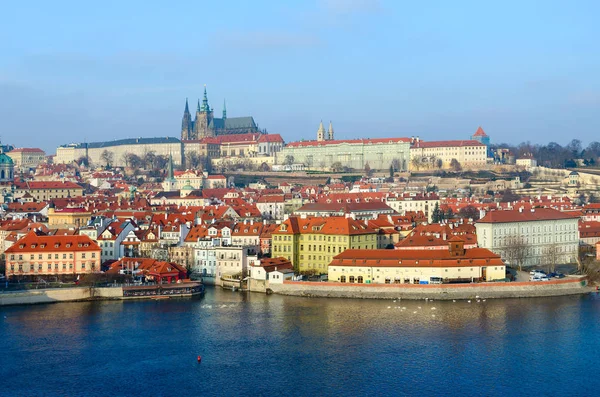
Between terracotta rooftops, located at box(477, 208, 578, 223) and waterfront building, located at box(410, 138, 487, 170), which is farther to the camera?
waterfront building, located at box(410, 138, 487, 170)

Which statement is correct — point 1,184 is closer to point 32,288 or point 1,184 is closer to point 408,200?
point 408,200

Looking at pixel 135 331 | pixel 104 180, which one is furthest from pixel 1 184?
pixel 135 331

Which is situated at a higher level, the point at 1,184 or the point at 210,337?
the point at 1,184

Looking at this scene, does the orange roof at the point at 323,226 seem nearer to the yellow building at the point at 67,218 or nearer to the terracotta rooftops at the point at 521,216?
the terracotta rooftops at the point at 521,216

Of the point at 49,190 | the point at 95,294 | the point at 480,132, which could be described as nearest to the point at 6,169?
the point at 49,190

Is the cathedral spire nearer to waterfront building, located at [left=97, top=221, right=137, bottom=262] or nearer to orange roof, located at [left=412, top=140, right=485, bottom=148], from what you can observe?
orange roof, located at [left=412, top=140, right=485, bottom=148]

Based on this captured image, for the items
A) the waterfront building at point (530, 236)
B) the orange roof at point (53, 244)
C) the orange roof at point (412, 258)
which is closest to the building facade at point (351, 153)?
the waterfront building at point (530, 236)

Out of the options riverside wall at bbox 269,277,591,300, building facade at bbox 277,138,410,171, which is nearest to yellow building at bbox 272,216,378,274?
riverside wall at bbox 269,277,591,300
